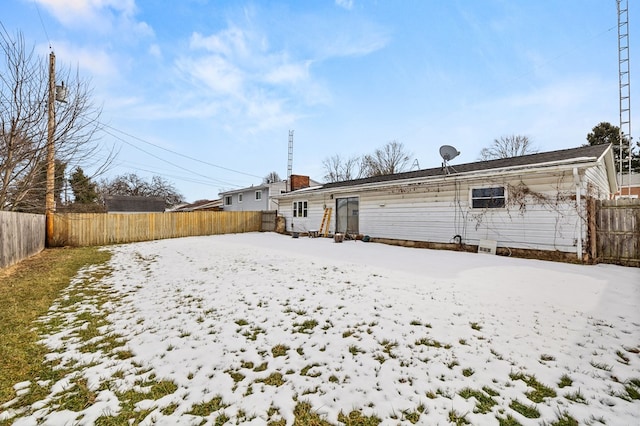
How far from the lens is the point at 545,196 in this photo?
8.18 metres

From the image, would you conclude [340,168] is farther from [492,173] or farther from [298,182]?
[492,173]

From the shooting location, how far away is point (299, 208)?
17531 millimetres

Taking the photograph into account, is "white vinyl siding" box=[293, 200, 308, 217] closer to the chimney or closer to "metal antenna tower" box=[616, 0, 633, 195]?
the chimney

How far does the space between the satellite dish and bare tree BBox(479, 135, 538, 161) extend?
25606 millimetres

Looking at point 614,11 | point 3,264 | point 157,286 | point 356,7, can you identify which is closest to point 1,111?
point 3,264

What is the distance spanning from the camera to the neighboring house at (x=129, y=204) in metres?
29.8

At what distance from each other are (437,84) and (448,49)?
67.6 inches

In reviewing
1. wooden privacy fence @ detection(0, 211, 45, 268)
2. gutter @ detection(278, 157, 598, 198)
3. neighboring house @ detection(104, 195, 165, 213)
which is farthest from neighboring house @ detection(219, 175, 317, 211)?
wooden privacy fence @ detection(0, 211, 45, 268)

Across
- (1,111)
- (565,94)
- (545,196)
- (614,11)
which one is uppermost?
(614,11)

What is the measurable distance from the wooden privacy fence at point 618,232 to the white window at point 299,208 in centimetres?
1274

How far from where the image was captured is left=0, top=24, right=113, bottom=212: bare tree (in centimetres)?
607

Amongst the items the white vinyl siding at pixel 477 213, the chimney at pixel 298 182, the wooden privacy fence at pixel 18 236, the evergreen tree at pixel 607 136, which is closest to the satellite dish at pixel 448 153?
the white vinyl siding at pixel 477 213

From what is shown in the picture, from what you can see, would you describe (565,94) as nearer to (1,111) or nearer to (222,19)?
(222,19)

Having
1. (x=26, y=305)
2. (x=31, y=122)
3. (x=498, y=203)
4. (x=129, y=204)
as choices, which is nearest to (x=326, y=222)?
(x=498, y=203)
